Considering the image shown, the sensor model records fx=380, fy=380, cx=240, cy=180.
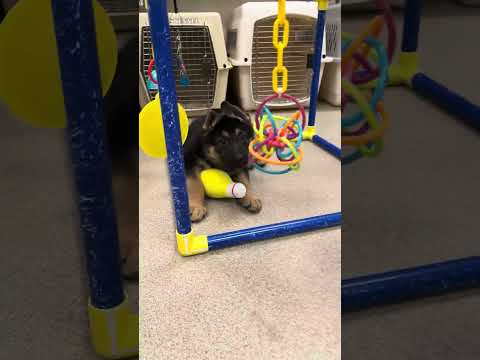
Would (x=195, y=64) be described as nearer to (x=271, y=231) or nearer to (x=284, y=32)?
(x=284, y=32)

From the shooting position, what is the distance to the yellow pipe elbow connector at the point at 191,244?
0.91 meters

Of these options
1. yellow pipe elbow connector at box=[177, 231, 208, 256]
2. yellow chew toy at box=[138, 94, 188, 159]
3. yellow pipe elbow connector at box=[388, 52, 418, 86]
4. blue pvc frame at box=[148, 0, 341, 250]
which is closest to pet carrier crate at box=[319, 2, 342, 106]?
yellow pipe elbow connector at box=[388, 52, 418, 86]

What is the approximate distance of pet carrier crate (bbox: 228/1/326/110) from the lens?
5.76ft

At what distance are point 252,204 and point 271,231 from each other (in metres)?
0.16

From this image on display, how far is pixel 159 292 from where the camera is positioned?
0.84 metres

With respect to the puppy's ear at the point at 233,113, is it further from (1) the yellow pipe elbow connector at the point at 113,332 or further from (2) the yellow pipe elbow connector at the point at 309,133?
(1) the yellow pipe elbow connector at the point at 113,332

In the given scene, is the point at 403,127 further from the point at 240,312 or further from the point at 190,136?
the point at 190,136

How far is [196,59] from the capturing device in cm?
180

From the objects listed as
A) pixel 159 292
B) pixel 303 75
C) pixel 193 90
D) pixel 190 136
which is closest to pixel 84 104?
pixel 159 292

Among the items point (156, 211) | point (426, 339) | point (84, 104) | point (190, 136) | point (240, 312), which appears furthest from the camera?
point (190, 136)

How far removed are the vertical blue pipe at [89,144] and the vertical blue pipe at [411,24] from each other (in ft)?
1.45

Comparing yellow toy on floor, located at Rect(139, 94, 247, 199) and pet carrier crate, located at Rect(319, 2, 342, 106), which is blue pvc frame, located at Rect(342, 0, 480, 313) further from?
yellow toy on floor, located at Rect(139, 94, 247, 199)

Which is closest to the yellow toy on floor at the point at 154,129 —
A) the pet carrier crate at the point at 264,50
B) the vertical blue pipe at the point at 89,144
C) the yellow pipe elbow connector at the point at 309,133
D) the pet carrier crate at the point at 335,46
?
the vertical blue pipe at the point at 89,144

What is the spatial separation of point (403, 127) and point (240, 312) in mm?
670
